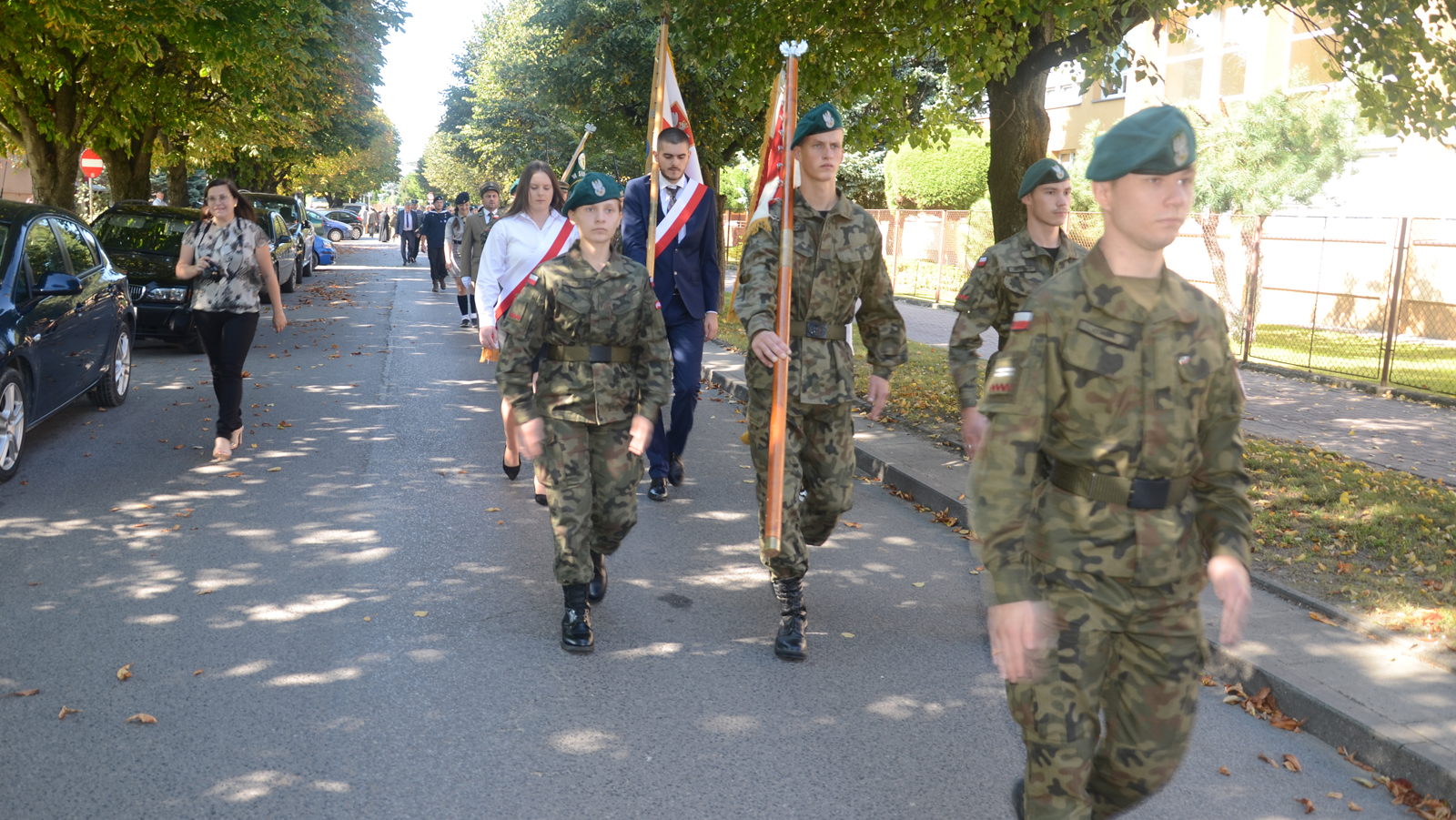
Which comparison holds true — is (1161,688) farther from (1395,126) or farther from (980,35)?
(1395,126)

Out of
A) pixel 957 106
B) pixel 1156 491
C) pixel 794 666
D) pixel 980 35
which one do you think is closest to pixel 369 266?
pixel 957 106

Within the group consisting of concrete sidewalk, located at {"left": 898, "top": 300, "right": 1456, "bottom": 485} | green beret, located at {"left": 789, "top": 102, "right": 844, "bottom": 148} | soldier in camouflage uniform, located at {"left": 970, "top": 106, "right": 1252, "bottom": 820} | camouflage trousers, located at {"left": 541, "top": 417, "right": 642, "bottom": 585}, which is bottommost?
concrete sidewalk, located at {"left": 898, "top": 300, "right": 1456, "bottom": 485}

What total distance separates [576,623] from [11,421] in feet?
15.8

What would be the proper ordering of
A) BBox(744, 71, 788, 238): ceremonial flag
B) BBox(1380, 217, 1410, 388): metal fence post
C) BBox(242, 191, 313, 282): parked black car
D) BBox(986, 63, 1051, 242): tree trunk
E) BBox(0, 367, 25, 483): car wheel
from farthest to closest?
BBox(242, 191, 313, 282): parked black car < BBox(1380, 217, 1410, 388): metal fence post < BBox(986, 63, 1051, 242): tree trunk < BBox(0, 367, 25, 483): car wheel < BBox(744, 71, 788, 238): ceremonial flag

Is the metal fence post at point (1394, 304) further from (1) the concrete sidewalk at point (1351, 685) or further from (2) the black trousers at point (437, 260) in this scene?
(2) the black trousers at point (437, 260)

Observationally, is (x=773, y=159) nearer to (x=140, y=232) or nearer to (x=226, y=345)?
(x=226, y=345)

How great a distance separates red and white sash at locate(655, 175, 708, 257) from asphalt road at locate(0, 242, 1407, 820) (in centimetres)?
164

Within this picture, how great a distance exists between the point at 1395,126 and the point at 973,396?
653 cm

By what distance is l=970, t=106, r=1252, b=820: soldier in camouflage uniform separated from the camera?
248 cm

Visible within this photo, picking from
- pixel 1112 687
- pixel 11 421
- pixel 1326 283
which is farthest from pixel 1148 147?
pixel 1326 283

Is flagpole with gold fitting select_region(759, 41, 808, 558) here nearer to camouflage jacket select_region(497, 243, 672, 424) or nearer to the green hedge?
camouflage jacket select_region(497, 243, 672, 424)

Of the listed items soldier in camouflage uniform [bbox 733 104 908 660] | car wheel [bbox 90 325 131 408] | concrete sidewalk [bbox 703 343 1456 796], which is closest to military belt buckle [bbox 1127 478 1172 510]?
concrete sidewalk [bbox 703 343 1456 796]

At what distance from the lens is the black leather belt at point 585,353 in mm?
4797

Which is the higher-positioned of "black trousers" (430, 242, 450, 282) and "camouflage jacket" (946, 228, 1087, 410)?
"camouflage jacket" (946, 228, 1087, 410)
